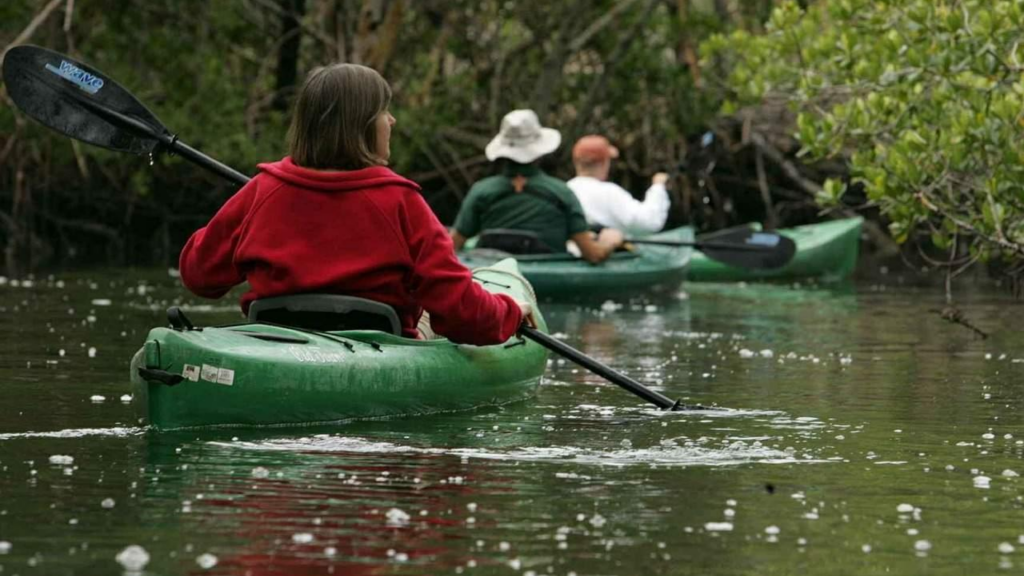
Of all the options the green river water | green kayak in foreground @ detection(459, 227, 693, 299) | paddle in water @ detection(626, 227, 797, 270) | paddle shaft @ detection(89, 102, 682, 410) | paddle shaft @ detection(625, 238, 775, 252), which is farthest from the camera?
paddle in water @ detection(626, 227, 797, 270)

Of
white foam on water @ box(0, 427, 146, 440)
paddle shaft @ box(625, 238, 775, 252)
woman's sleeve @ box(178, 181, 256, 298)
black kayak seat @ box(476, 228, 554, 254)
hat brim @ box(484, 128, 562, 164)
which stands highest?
hat brim @ box(484, 128, 562, 164)

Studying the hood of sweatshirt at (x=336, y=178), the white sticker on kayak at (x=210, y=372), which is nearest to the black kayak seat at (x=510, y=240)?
the hood of sweatshirt at (x=336, y=178)

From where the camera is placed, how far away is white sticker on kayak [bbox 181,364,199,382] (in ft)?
23.4

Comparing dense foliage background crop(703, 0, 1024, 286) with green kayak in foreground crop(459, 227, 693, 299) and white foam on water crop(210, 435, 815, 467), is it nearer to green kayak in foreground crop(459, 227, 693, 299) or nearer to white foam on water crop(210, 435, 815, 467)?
white foam on water crop(210, 435, 815, 467)

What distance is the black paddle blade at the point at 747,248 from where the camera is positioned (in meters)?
16.9

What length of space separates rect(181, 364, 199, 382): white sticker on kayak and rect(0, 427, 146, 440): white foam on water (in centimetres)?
38

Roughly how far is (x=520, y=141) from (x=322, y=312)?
706 centimetres

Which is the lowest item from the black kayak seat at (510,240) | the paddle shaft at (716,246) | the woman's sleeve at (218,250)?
the paddle shaft at (716,246)

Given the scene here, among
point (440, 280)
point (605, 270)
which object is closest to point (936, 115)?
point (440, 280)

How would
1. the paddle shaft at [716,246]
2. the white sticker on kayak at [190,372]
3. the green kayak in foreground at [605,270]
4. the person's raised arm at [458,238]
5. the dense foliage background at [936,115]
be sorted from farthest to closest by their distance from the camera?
1. the paddle shaft at [716,246]
2. the green kayak in foreground at [605,270]
3. the person's raised arm at [458,238]
4. the dense foliage background at [936,115]
5. the white sticker on kayak at [190,372]

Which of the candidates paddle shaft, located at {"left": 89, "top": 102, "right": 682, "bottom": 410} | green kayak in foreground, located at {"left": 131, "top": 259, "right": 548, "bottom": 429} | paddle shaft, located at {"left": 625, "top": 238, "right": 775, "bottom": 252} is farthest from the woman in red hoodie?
paddle shaft, located at {"left": 625, "top": 238, "right": 775, "bottom": 252}

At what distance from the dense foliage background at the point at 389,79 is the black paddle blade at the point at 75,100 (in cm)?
1364

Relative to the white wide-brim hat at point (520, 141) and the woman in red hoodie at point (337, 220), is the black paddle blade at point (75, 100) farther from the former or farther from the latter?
the white wide-brim hat at point (520, 141)

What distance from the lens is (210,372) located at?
7180mm
